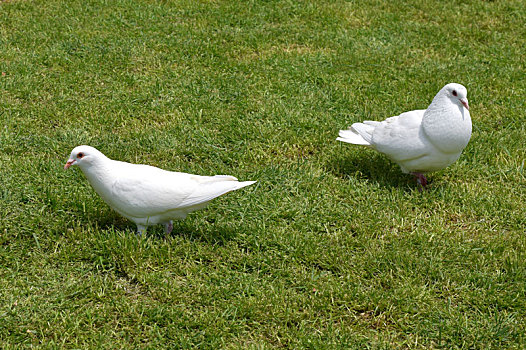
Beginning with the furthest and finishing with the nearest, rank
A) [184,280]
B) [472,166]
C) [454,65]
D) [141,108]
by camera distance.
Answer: [454,65]
[141,108]
[472,166]
[184,280]

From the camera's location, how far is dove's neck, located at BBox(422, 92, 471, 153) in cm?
399

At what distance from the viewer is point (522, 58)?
22.0 feet

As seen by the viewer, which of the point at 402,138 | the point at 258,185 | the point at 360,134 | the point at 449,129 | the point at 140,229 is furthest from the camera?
the point at 360,134

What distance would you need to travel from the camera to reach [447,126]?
13.1 feet

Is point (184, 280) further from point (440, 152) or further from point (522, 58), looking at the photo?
point (522, 58)

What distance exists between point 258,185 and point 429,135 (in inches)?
52.8

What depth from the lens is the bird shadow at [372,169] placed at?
450 centimetres

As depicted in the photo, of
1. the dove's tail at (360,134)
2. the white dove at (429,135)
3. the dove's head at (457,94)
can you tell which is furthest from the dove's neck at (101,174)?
the dove's head at (457,94)

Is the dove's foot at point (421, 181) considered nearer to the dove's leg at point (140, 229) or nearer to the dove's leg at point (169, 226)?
the dove's leg at point (169, 226)

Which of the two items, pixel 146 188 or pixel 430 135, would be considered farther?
pixel 430 135

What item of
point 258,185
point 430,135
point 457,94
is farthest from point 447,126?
point 258,185

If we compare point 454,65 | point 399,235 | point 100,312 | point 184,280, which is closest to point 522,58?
point 454,65

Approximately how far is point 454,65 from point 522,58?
932 mm

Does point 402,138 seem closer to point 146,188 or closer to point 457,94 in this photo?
point 457,94
